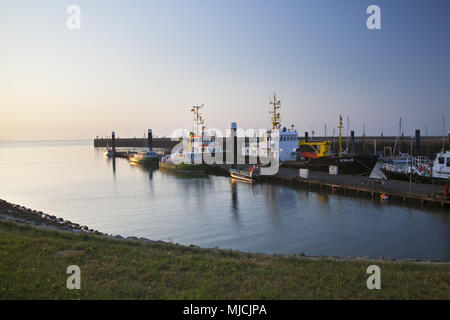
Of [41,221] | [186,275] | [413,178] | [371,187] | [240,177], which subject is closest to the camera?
[186,275]

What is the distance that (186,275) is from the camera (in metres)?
7.01

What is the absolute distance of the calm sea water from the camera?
1494cm

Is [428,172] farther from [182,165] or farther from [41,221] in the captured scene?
[182,165]

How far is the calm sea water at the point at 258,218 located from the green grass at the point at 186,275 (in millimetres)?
6416

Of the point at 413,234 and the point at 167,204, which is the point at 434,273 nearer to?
the point at 413,234

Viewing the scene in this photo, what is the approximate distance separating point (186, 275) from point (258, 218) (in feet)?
46.1

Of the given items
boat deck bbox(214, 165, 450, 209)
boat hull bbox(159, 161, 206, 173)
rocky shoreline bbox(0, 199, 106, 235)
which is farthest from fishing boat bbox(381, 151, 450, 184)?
boat hull bbox(159, 161, 206, 173)

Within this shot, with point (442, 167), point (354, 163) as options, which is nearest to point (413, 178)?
point (442, 167)

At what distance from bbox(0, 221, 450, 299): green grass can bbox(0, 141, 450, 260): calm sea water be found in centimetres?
642

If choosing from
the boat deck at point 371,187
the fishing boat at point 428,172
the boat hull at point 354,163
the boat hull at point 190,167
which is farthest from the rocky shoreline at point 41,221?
the boat hull at point 190,167

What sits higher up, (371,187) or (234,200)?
(371,187)

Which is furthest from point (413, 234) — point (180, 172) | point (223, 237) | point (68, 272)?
point (180, 172)

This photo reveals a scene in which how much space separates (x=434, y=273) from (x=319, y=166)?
30235mm

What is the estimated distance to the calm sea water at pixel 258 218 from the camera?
49.0 ft
